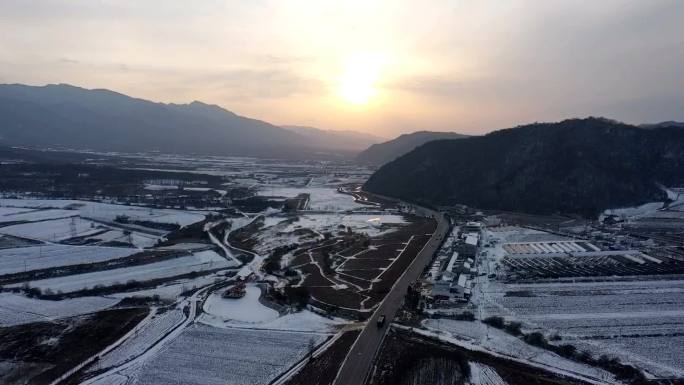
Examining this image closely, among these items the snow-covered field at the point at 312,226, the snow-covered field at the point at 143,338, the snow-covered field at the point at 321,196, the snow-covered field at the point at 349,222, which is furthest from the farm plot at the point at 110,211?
the snow-covered field at the point at 143,338

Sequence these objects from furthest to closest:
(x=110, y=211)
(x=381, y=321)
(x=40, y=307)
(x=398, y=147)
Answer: (x=398, y=147)
(x=110, y=211)
(x=40, y=307)
(x=381, y=321)

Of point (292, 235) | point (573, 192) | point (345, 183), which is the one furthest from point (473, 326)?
point (345, 183)

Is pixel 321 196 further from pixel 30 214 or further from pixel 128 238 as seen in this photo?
pixel 30 214

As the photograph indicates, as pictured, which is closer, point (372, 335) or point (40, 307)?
point (372, 335)

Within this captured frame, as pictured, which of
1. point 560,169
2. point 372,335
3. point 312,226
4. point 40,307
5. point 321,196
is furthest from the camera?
point 321,196

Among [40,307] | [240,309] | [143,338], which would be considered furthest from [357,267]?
[40,307]

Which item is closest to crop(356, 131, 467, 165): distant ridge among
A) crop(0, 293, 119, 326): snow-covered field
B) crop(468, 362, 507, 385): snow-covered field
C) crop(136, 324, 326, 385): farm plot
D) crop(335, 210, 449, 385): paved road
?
crop(335, 210, 449, 385): paved road

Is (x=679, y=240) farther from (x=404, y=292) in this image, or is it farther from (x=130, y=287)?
(x=130, y=287)

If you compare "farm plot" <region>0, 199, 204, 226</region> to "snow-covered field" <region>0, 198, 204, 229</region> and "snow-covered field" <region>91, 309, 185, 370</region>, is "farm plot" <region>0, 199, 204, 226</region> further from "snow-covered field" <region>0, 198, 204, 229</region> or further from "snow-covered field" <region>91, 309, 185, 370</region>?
"snow-covered field" <region>91, 309, 185, 370</region>
